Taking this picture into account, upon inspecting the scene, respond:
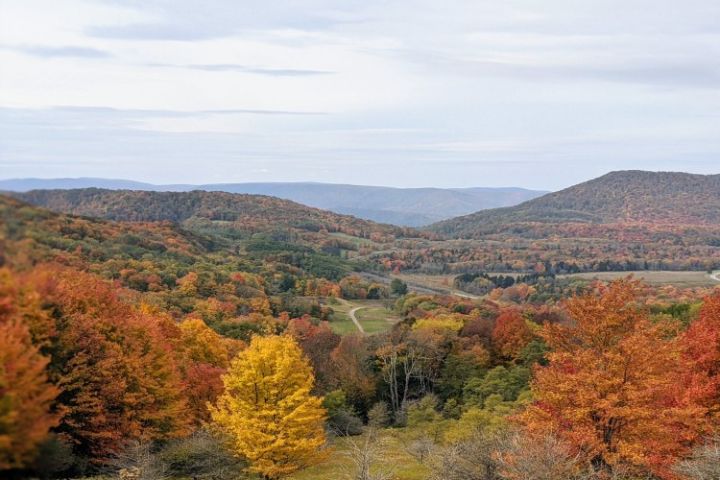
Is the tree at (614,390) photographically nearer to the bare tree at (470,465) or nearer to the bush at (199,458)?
the bare tree at (470,465)

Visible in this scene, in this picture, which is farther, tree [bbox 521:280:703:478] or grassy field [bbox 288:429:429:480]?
grassy field [bbox 288:429:429:480]

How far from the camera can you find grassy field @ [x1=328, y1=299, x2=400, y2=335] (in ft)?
354

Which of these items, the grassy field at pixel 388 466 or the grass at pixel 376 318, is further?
the grass at pixel 376 318

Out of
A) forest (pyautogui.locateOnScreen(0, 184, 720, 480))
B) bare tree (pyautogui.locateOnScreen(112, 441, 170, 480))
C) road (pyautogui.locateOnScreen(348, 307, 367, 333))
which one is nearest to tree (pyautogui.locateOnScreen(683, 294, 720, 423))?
forest (pyautogui.locateOnScreen(0, 184, 720, 480))

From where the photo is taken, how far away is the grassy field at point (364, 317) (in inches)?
4245

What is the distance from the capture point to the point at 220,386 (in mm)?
43531

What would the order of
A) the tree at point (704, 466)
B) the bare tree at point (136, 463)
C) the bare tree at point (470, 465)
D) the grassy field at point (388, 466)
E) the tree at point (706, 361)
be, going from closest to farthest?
the tree at point (704, 466) < the bare tree at point (136, 463) < the bare tree at point (470, 465) < the tree at point (706, 361) < the grassy field at point (388, 466)

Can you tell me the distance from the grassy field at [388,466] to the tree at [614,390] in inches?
396

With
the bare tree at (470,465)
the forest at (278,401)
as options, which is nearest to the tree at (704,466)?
the forest at (278,401)

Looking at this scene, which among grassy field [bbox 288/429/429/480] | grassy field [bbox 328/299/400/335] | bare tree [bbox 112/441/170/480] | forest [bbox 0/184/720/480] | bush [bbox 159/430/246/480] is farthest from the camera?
grassy field [bbox 328/299/400/335]

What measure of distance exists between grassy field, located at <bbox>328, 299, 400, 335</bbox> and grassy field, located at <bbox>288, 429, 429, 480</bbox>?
48.4m

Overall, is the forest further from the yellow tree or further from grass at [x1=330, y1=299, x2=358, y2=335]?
grass at [x1=330, y1=299, x2=358, y2=335]

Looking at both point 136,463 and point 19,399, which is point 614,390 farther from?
point 19,399

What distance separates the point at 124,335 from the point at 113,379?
1.88 meters
